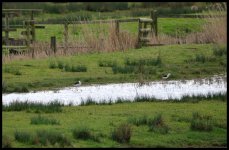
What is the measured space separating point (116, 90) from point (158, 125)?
727 centimetres

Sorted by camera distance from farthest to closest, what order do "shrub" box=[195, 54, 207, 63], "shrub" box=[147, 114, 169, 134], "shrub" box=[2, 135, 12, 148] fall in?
"shrub" box=[195, 54, 207, 63]
"shrub" box=[147, 114, 169, 134]
"shrub" box=[2, 135, 12, 148]

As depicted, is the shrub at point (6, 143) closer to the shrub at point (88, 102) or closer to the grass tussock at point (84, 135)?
the grass tussock at point (84, 135)

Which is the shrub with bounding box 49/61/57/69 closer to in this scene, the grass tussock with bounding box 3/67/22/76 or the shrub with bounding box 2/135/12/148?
the grass tussock with bounding box 3/67/22/76

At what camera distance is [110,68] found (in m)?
27.2

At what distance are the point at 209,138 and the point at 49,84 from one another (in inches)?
363

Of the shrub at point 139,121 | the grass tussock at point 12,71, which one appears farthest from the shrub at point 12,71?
the shrub at point 139,121

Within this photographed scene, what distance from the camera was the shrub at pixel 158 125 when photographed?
49.5 ft

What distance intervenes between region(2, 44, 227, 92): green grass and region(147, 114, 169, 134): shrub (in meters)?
7.00

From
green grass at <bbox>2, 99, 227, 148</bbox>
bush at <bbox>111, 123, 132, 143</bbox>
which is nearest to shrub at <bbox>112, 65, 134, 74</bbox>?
green grass at <bbox>2, 99, 227, 148</bbox>

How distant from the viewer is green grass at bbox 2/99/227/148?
559 inches

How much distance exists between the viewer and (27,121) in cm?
1573

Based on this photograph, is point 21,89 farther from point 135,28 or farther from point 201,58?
point 135,28

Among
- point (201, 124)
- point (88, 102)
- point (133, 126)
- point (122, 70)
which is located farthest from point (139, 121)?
point (122, 70)

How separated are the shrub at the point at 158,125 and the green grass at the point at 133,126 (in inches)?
3.3
